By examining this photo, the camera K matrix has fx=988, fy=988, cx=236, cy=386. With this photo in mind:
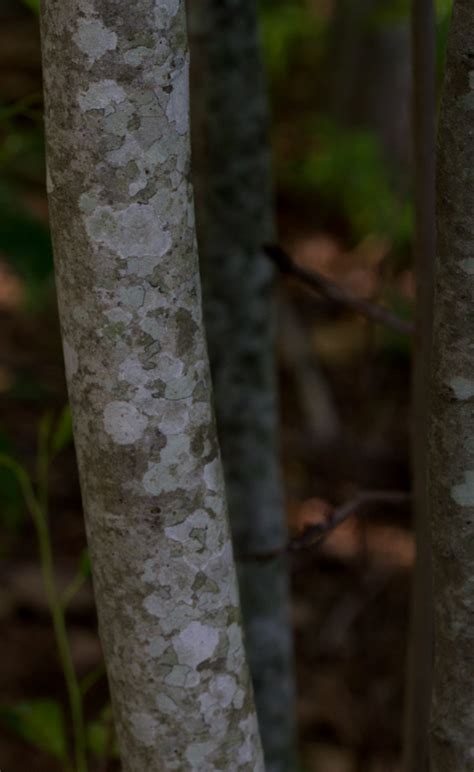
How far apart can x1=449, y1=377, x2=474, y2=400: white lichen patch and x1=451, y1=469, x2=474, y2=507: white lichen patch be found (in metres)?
0.06

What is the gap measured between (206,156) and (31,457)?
1643 mm

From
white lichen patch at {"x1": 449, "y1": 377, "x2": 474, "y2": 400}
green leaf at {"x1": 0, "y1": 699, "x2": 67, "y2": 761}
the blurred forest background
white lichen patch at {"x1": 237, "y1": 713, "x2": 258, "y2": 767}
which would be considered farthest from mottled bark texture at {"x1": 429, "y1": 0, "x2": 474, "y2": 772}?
A: green leaf at {"x1": 0, "y1": 699, "x2": 67, "y2": 761}

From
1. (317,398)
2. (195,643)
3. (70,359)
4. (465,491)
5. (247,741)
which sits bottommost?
(317,398)

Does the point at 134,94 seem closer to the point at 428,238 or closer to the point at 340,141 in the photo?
the point at 428,238

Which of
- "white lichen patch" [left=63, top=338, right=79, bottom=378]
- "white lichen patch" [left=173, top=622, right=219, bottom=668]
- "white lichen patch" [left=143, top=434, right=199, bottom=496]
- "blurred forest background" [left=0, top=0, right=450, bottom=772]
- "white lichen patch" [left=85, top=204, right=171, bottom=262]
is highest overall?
"white lichen patch" [left=85, top=204, right=171, bottom=262]

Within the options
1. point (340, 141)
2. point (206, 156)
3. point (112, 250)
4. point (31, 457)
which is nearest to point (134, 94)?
point (112, 250)

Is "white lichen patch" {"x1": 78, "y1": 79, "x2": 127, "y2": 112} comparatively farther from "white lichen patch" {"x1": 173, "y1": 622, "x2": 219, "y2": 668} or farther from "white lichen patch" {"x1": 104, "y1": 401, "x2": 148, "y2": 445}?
"white lichen patch" {"x1": 173, "y1": 622, "x2": 219, "y2": 668}

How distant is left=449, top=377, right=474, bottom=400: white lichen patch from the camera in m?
0.70

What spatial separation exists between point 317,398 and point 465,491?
2526 millimetres

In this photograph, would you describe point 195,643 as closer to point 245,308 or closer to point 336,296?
point 336,296

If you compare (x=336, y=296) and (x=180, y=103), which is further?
(x=336, y=296)

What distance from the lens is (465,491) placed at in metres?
0.72

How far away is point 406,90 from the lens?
4355 millimetres

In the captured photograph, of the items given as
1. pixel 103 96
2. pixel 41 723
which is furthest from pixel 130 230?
pixel 41 723
